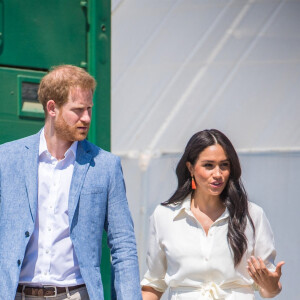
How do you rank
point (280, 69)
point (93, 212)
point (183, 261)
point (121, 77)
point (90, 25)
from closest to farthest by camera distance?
point (93, 212) → point (183, 261) → point (90, 25) → point (280, 69) → point (121, 77)

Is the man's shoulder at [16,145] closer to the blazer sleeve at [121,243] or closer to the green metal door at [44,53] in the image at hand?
the blazer sleeve at [121,243]

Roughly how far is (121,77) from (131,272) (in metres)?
6.61

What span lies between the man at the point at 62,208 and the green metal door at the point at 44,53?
0.62m

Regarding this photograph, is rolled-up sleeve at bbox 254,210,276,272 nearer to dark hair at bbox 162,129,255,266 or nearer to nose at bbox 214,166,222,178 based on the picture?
dark hair at bbox 162,129,255,266

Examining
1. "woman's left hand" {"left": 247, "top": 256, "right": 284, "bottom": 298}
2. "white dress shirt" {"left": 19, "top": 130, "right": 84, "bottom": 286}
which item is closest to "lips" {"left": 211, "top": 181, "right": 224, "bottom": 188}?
"woman's left hand" {"left": 247, "top": 256, "right": 284, "bottom": 298}

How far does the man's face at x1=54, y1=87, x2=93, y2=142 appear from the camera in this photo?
10.0ft

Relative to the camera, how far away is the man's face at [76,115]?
306cm

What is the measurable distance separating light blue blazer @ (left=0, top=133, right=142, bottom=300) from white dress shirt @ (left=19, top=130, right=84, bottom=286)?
3 centimetres

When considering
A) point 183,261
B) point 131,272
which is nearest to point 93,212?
point 131,272

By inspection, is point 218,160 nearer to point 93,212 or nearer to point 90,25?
point 93,212

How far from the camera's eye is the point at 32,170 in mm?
3047

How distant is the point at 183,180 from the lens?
142 inches

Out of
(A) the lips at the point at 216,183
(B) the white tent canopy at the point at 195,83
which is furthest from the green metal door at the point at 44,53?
(B) the white tent canopy at the point at 195,83

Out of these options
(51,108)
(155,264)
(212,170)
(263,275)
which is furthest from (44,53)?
(263,275)
